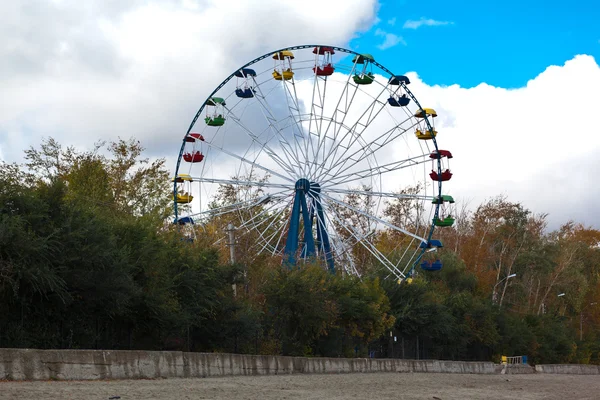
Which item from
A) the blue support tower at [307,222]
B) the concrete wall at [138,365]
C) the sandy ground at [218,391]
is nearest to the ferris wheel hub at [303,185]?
the blue support tower at [307,222]

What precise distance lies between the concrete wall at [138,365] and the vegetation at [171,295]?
2.94 meters

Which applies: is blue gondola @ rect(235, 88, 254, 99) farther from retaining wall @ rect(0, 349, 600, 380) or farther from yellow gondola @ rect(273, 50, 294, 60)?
retaining wall @ rect(0, 349, 600, 380)

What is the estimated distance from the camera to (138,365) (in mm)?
18906

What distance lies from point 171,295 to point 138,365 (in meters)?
8.26

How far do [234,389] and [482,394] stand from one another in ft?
27.6

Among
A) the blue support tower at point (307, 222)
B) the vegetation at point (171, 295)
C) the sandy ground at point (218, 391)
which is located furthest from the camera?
the blue support tower at point (307, 222)

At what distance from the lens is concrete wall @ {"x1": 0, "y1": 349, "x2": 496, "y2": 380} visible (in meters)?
15.5

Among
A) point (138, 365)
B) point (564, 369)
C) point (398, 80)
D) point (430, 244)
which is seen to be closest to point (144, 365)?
point (138, 365)

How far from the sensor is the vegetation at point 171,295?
21.8m

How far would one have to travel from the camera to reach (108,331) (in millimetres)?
24797

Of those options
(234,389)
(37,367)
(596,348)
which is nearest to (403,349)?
(234,389)

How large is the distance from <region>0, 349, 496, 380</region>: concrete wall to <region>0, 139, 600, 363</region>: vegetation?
2.94 metres

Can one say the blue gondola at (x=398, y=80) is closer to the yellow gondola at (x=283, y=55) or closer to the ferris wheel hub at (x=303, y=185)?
the yellow gondola at (x=283, y=55)

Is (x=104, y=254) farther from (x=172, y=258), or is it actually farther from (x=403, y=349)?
(x=403, y=349)
